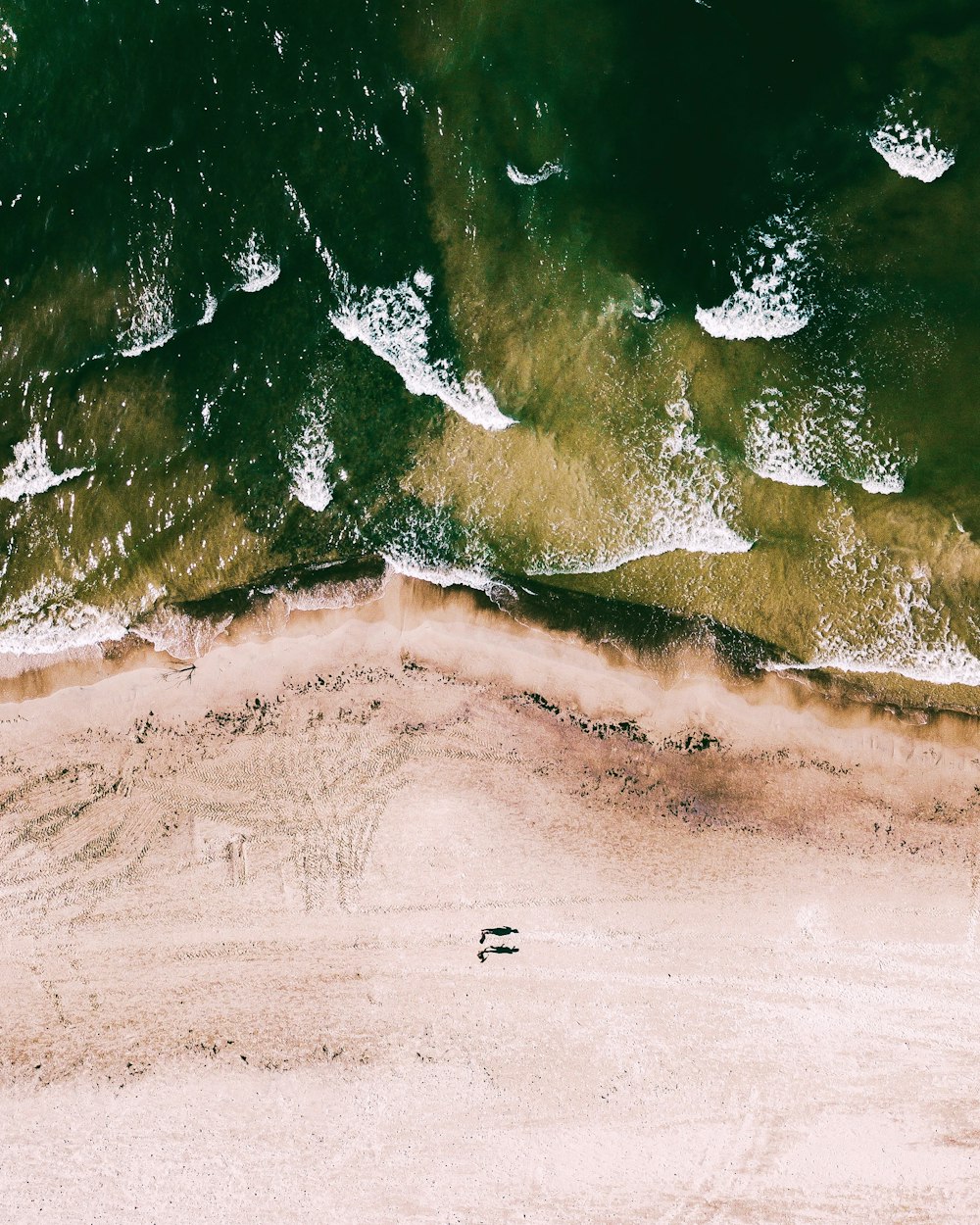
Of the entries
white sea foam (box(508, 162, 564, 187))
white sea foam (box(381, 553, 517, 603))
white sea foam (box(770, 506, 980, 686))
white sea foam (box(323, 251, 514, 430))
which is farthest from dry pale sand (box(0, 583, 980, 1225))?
white sea foam (box(508, 162, 564, 187))

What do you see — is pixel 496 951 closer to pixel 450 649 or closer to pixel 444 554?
pixel 450 649

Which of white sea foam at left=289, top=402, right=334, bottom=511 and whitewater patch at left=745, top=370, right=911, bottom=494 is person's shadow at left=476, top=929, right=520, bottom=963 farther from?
whitewater patch at left=745, top=370, right=911, bottom=494

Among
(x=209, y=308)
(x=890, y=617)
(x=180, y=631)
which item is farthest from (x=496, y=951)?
(x=209, y=308)

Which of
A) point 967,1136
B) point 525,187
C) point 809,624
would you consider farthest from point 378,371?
point 967,1136

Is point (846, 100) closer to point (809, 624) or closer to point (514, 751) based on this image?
point (809, 624)

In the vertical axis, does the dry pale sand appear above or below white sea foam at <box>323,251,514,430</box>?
below

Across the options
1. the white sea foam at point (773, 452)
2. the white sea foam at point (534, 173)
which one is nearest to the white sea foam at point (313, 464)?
the white sea foam at point (534, 173)
